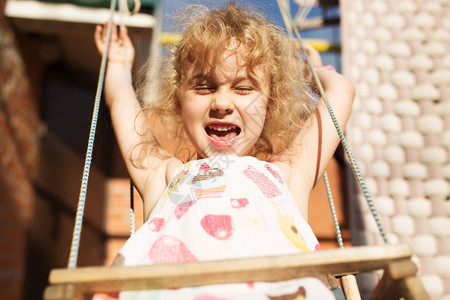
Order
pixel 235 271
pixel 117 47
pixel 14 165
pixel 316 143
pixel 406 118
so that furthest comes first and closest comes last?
1. pixel 14 165
2. pixel 406 118
3. pixel 117 47
4. pixel 316 143
5. pixel 235 271

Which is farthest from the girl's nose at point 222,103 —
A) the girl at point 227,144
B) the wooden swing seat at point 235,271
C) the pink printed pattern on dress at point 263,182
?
the wooden swing seat at point 235,271

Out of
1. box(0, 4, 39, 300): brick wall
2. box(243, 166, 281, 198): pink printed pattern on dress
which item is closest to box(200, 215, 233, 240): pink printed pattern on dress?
box(243, 166, 281, 198): pink printed pattern on dress

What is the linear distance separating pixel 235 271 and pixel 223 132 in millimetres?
411

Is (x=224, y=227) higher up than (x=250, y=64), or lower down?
lower down

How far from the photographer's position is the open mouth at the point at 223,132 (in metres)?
0.79

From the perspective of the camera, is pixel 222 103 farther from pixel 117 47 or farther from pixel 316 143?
pixel 117 47

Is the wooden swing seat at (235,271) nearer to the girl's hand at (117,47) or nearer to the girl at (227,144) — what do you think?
the girl at (227,144)

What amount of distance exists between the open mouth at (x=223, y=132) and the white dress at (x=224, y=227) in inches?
1.5

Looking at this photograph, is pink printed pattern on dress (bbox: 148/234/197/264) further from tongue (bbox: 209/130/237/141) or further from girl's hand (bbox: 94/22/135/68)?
girl's hand (bbox: 94/22/135/68)

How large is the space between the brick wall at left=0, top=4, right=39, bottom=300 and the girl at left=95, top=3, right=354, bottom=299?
96cm

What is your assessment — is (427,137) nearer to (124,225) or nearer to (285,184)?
(285,184)

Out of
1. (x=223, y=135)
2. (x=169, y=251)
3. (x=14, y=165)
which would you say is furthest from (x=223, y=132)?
(x=14, y=165)

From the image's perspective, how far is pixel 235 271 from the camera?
43 cm

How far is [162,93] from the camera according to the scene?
101 cm
